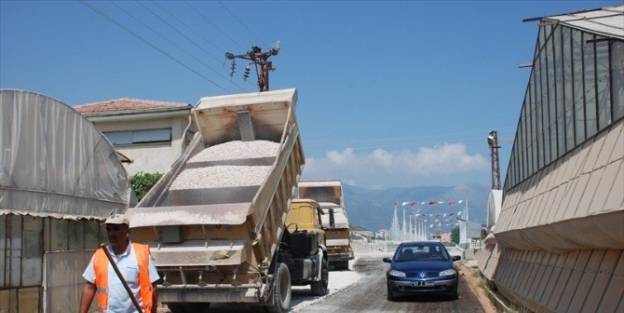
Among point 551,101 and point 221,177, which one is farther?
point 221,177

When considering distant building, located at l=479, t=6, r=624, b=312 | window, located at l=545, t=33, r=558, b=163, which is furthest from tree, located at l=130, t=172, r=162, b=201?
window, located at l=545, t=33, r=558, b=163

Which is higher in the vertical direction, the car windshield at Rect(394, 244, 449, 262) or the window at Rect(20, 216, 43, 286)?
the window at Rect(20, 216, 43, 286)

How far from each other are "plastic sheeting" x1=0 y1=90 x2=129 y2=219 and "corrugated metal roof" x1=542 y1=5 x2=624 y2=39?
29.9ft

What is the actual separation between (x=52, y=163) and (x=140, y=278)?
7.78 m

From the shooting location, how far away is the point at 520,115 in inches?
730

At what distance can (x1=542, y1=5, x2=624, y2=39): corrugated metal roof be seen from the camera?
380 inches

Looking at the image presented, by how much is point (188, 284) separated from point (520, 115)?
33.8 feet

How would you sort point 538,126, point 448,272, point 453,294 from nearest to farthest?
point 538,126 → point 448,272 → point 453,294

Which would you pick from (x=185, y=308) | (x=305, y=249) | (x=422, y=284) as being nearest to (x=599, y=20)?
(x=422, y=284)

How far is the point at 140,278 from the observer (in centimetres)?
584

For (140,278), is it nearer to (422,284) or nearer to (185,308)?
(185,308)

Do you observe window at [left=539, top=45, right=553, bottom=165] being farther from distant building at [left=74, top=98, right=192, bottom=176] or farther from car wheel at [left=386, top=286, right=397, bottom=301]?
distant building at [left=74, top=98, right=192, bottom=176]

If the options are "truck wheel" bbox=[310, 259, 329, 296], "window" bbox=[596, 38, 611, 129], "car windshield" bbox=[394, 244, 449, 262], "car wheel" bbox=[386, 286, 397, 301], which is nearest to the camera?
"window" bbox=[596, 38, 611, 129]

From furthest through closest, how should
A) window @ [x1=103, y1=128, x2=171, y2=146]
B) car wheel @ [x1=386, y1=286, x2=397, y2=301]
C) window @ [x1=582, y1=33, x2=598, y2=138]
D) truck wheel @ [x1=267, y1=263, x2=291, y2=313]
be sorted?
window @ [x1=103, y1=128, x2=171, y2=146]
car wheel @ [x1=386, y1=286, x2=397, y2=301]
truck wheel @ [x1=267, y1=263, x2=291, y2=313]
window @ [x1=582, y1=33, x2=598, y2=138]
